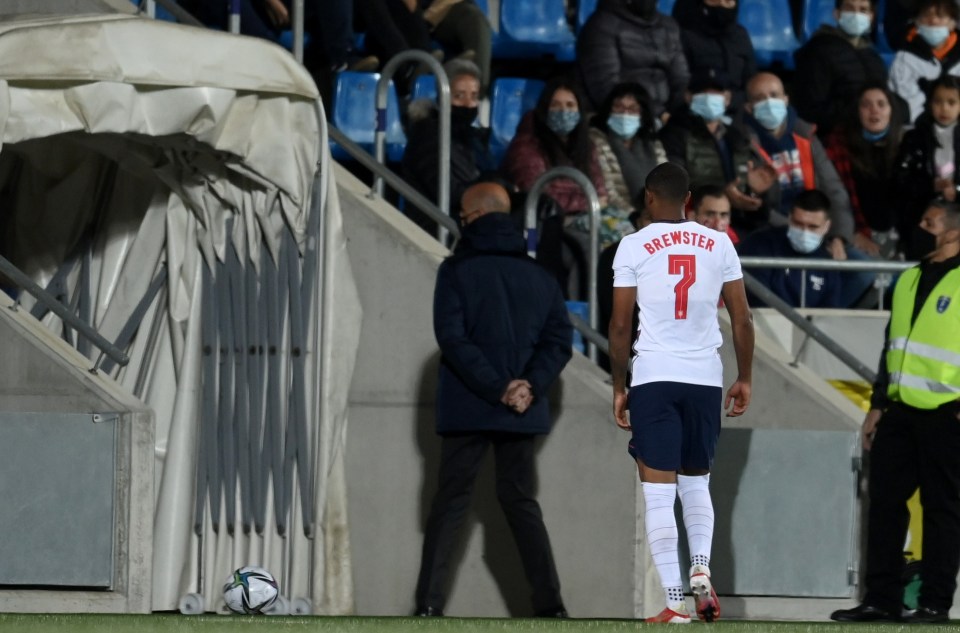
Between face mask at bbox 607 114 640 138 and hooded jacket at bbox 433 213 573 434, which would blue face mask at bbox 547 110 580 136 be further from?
hooded jacket at bbox 433 213 573 434

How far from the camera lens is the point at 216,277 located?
32.5ft

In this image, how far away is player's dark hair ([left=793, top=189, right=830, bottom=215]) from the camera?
1226cm

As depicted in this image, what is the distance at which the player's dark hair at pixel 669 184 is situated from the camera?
26.4ft

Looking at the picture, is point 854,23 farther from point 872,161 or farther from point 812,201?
point 812,201

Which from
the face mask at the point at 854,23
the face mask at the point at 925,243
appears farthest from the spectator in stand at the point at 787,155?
the face mask at the point at 925,243

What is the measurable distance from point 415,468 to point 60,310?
2092mm

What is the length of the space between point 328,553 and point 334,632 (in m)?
2.50

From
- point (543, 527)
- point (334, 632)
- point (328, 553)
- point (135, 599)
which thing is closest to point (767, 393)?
point (543, 527)

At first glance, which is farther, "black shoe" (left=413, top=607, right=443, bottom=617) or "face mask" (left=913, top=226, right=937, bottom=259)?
"face mask" (left=913, top=226, right=937, bottom=259)

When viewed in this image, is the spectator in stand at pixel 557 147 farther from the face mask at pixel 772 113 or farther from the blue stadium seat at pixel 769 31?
the blue stadium seat at pixel 769 31

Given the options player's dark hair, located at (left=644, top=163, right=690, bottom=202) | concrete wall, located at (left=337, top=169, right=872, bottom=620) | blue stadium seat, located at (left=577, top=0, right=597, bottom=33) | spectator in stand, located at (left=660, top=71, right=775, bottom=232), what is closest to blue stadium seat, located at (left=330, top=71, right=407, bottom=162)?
spectator in stand, located at (left=660, top=71, right=775, bottom=232)

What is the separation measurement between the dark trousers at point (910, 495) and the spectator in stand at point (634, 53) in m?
4.22

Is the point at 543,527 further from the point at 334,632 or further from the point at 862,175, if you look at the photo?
the point at 862,175

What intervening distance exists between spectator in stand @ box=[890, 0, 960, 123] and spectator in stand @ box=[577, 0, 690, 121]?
1974 mm
